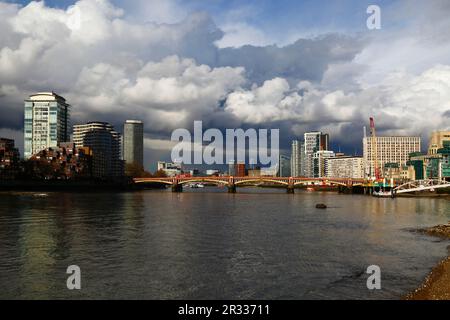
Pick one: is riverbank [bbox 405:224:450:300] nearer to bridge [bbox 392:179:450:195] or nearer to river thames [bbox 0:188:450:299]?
river thames [bbox 0:188:450:299]

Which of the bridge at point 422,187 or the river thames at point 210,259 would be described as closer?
the river thames at point 210,259

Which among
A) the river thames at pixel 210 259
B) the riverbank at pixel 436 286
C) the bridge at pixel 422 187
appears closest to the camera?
the riverbank at pixel 436 286

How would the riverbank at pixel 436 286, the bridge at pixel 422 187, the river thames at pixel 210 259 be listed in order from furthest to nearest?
the bridge at pixel 422 187, the river thames at pixel 210 259, the riverbank at pixel 436 286

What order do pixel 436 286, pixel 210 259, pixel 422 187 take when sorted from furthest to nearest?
pixel 422 187 < pixel 210 259 < pixel 436 286

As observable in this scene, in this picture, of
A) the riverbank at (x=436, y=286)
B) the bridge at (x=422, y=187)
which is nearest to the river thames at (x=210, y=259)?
the riverbank at (x=436, y=286)

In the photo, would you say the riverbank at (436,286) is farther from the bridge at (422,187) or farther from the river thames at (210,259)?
the bridge at (422,187)

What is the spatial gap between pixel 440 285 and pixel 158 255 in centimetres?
2089

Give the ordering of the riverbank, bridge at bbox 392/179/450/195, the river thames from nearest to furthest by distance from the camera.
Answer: the riverbank
the river thames
bridge at bbox 392/179/450/195

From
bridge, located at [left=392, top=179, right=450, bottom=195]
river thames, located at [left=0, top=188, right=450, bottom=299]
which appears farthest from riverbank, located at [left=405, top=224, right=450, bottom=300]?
bridge, located at [left=392, top=179, right=450, bottom=195]

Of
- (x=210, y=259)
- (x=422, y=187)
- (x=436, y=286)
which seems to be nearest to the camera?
(x=436, y=286)

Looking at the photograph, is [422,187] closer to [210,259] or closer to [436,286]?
[210,259]

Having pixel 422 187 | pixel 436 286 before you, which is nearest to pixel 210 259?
pixel 436 286
